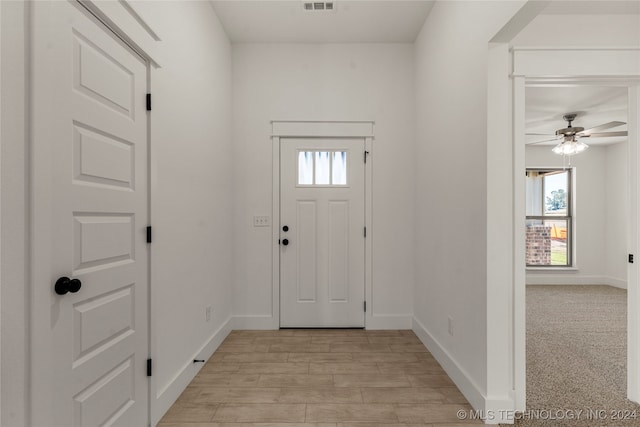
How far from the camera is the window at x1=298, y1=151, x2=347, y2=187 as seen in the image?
3543 mm

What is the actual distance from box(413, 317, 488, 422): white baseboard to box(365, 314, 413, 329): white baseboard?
0.22 m

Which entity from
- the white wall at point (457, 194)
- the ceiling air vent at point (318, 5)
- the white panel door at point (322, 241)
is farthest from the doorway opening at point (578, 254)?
the ceiling air vent at point (318, 5)

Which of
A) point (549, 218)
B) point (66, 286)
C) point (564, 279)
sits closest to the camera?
point (66, 286)

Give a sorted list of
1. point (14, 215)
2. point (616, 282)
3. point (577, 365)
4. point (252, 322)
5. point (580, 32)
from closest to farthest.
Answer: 1. point (14, 215)
2. point (580, 32)
3. point (577, 365)
4. point (252, 322)
5. point (616, 282)

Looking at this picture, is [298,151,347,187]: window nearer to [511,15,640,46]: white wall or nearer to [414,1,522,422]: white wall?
[414,1,522,422]: white wall

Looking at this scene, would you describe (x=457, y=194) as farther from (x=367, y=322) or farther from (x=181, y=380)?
(x=181, y=380)

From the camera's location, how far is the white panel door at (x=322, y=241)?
11.5 feet

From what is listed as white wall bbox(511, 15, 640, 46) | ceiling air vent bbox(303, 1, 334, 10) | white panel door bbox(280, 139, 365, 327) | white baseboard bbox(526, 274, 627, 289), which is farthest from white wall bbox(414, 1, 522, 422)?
white baseboard bbox(526, 274, 627, 289)

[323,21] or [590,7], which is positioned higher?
[323,21]

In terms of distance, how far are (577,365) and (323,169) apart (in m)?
2.85

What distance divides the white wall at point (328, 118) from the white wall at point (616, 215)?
5.01 m

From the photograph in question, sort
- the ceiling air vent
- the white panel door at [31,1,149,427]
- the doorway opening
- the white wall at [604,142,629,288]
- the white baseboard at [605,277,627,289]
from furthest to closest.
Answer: the white wall at [604,142,629,288] → the white baseboard at [605,277,627,289] → the ceiling air vent → the doorway opening → the white panel door at [31,1,149,427]

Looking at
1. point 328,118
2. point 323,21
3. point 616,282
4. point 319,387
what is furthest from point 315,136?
point 616,282

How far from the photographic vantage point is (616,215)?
593 centimetres
